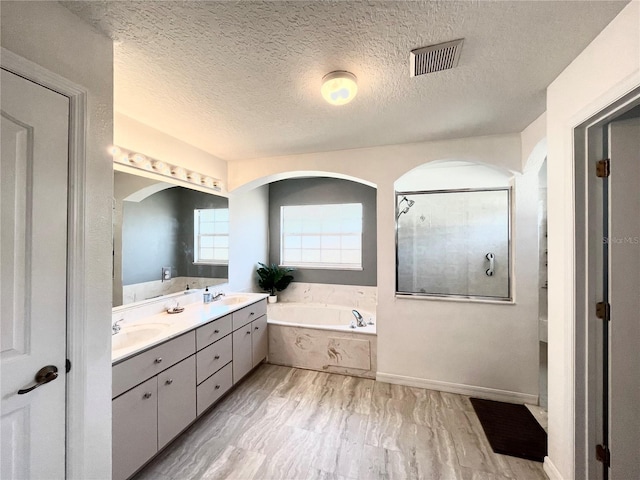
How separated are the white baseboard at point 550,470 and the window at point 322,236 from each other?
2.76 meters

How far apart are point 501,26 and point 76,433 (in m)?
2.62

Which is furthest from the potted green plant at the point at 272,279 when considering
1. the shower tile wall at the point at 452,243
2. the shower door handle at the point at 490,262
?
the shower door handle at the point at 490,262

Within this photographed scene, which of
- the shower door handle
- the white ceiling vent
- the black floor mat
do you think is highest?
the white ceiling vent

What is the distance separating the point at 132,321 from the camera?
221 centimetres

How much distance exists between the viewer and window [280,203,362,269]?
13.9 ft

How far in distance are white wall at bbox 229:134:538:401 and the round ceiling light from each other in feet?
4.37

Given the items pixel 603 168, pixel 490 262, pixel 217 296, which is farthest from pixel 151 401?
pixel 490 262

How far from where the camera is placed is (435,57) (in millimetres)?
1396

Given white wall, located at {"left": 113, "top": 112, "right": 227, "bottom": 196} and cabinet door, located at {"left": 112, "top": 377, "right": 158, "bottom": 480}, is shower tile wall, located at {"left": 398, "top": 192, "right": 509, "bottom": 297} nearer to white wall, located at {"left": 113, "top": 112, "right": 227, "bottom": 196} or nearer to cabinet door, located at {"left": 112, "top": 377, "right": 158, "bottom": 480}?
white wall, located at {"left": 113, "top": 112, "right": 227, "bottom": 196}

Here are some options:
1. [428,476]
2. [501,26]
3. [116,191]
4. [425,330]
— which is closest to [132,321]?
[116,191]

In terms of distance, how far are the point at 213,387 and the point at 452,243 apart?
9.35 feet

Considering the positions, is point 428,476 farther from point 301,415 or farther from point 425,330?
point 425,330

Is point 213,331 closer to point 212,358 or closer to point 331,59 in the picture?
point 212,358

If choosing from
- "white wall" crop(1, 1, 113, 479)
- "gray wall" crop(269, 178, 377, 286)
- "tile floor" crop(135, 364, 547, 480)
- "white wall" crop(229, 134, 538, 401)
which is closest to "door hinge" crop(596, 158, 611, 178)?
"white wall" crop(229, 134, 538, 401)
